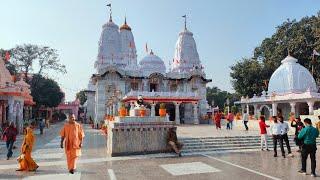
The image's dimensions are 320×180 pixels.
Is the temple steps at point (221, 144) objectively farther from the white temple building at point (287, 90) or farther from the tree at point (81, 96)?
the tree at point (81, 96)

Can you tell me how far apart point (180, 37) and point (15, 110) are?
101 ft

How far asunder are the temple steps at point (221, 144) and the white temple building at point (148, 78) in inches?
824

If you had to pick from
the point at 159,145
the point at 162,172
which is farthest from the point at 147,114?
the point at 162,172

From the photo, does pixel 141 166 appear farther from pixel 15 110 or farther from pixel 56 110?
pixel 56 110

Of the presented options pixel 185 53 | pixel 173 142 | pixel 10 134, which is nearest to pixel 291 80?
pixel 185 53

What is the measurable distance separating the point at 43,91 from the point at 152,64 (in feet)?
54.2

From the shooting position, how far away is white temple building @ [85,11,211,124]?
4072 cm

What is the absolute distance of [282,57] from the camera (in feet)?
163

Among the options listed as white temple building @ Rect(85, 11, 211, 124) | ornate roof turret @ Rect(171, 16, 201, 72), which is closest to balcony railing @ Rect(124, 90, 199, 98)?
white temple building @ Rect(85, 11, 211, 124)

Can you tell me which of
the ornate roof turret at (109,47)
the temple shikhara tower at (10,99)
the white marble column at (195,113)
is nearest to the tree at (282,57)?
the white marble column at (195,113)

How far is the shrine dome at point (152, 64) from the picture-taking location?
156 ft

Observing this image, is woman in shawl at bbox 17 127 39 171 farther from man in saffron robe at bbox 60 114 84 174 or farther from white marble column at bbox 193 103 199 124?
white marble column at bbox 193 103 199 124

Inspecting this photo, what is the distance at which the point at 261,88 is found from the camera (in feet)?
160

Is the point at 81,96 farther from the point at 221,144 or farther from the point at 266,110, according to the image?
the point at 221,144
